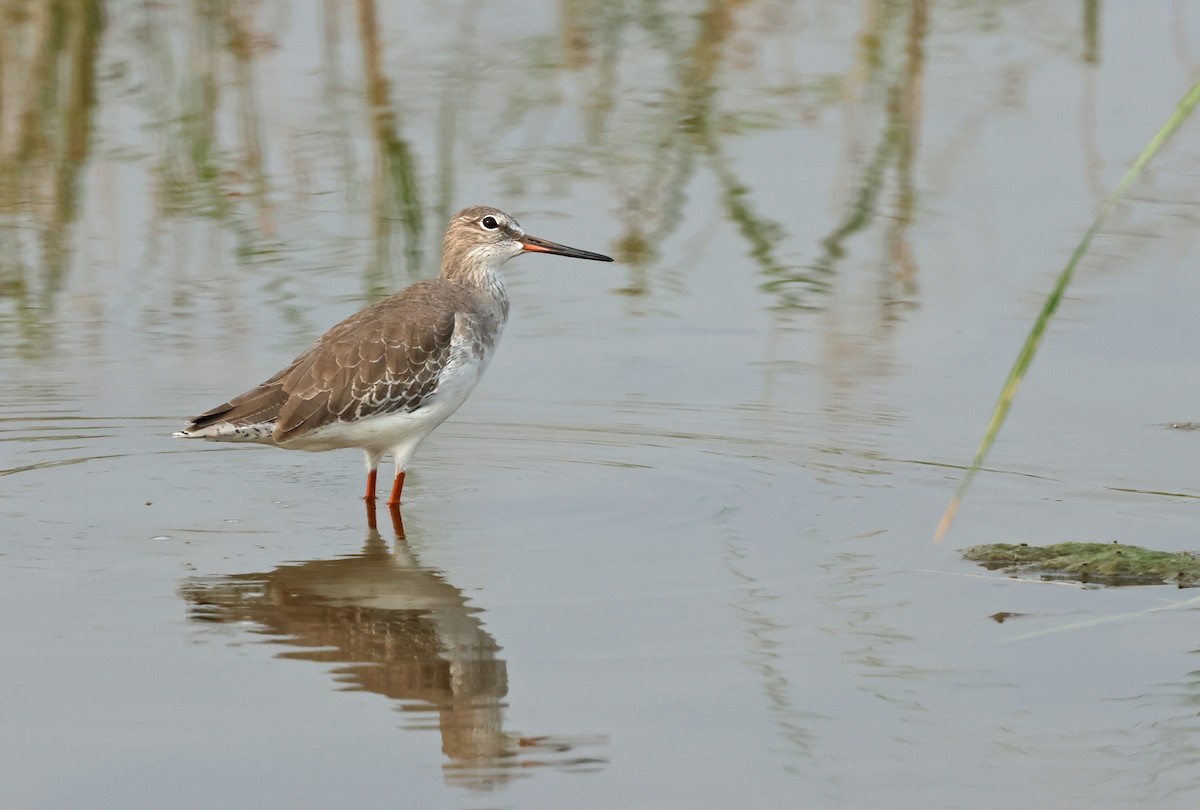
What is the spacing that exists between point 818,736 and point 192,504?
13.2ft

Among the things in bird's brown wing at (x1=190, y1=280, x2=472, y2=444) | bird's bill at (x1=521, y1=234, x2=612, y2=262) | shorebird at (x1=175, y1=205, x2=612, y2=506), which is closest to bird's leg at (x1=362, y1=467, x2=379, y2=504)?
shorebird at (x1=175, y1=205, x2=612, y2=506)

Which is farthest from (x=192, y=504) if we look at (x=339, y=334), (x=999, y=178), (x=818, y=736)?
(x=999, y=178)

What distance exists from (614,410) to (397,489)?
1.44 metres

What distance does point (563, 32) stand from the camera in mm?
16906

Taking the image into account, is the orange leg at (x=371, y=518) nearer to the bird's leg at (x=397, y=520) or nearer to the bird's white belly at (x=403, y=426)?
the bird's leg at (x=397, y=520)

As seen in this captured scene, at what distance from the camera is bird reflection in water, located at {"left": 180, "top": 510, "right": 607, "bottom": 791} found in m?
6.18

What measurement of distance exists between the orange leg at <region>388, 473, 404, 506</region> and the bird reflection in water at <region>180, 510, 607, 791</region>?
1.82 feet

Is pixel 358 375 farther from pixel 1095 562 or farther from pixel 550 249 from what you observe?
pixel 1095 562

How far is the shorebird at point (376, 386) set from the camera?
9.28 meters

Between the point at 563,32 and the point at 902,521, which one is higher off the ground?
the point at 563,32

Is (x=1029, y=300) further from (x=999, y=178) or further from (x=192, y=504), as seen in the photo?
(x=192, y=504)

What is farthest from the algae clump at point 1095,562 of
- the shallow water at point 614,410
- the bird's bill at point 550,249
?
the bird's bill at point 550,249

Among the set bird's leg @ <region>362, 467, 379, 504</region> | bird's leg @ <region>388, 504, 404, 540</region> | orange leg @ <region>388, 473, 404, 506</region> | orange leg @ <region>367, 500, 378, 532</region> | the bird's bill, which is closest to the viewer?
bird's leg @ <region>388, 504, 404, 540</region>

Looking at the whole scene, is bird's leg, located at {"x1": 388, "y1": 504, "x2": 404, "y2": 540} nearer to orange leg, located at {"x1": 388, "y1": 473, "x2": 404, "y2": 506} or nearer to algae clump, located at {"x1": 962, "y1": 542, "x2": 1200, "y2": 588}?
orange leg, located at {"x1": 388, "y1": 473, "x2": 404, "y2": 506}
